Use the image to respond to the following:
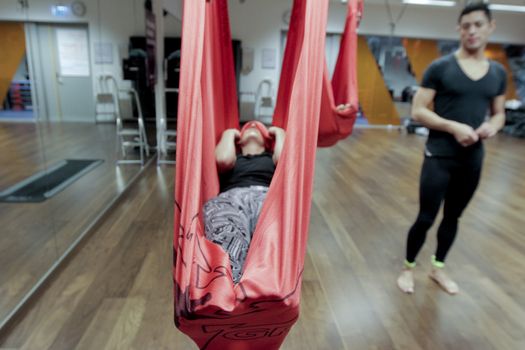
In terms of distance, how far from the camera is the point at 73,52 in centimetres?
244

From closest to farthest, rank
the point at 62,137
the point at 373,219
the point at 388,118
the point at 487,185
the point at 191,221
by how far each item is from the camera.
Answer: the point at 191,221 < the point at 62,137 < the point at 373,219 < the point at 487,185 < the point at 388,118

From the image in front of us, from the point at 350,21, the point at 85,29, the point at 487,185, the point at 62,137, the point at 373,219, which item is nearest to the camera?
the point at 350,21

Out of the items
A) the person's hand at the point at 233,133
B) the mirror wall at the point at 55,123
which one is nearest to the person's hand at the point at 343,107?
the person's hand at the point at 233,133

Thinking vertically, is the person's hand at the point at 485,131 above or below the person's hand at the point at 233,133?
above

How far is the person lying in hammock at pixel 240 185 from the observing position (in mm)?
1232

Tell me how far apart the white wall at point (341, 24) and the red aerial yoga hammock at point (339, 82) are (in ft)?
16.9

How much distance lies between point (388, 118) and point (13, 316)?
296 inches

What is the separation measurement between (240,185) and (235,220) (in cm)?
38

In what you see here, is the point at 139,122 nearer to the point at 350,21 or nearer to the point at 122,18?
the point at 122,18

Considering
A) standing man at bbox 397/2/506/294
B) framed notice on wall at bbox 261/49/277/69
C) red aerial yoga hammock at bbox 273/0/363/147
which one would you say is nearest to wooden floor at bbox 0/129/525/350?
standing man at bbox 397/2/506/294

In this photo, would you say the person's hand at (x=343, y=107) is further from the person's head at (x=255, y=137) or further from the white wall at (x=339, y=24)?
the white wall at (x=339, y=24)

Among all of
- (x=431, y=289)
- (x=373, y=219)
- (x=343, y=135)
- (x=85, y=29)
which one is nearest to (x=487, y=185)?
(x=373, y=219)

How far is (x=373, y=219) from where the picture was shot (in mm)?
2857

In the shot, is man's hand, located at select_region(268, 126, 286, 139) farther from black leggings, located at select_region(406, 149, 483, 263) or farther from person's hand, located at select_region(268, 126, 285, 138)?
black leggings, located at select_region(406, 149, 483, 263)
